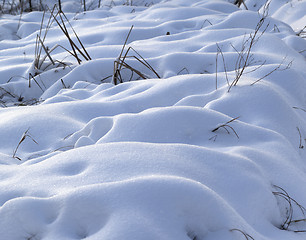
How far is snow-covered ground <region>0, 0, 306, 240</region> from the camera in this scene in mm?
1109

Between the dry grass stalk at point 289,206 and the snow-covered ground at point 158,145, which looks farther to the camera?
the dry grass stalk at point 289,206

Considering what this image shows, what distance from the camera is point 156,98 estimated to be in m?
2.12

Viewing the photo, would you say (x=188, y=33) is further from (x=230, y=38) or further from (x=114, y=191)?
(x=114, y=191)

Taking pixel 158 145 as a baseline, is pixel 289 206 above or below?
below

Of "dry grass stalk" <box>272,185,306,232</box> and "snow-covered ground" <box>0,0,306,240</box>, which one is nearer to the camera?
"snow-covered ground" <box>0,0,306,240</box>

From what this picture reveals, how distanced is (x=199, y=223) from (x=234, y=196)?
0.21m

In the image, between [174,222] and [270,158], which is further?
[270,158]

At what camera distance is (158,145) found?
1.46 m

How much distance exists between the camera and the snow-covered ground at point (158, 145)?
1.11m

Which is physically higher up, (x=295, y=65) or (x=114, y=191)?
(x=114, y=191)

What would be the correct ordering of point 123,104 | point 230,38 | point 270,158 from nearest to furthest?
point 270,158, point 123,104, point 230,38

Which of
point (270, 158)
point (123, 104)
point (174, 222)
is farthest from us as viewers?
point (123, 104)

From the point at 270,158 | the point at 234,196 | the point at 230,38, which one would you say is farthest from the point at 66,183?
the point at 230,38

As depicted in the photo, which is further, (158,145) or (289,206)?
(158,145)
